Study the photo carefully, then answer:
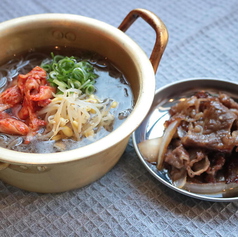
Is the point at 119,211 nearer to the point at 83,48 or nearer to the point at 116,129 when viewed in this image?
the point at 116,129

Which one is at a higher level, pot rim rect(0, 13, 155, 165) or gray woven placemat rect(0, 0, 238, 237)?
pot rim rect(0, 13, 155, 165)

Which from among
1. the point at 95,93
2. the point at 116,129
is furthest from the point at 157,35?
the point at 116,129

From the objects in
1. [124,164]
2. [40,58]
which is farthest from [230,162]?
[40,58]

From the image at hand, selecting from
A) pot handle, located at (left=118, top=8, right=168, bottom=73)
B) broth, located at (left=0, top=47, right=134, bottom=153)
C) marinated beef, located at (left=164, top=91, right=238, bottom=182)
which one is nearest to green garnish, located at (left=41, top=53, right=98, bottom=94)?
broth, located at (left=0, top=47, right=134, bottom=153)

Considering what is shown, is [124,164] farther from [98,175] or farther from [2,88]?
[2,88]

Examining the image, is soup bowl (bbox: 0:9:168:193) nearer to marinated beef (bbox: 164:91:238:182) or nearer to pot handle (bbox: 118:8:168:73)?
pot handle (bbox: 118:8:168:73)

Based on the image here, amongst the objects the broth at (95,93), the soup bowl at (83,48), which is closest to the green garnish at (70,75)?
the broth at (95,93)

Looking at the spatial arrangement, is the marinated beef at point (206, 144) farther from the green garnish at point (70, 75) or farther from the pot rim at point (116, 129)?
the green garnish at point (70, 75)
